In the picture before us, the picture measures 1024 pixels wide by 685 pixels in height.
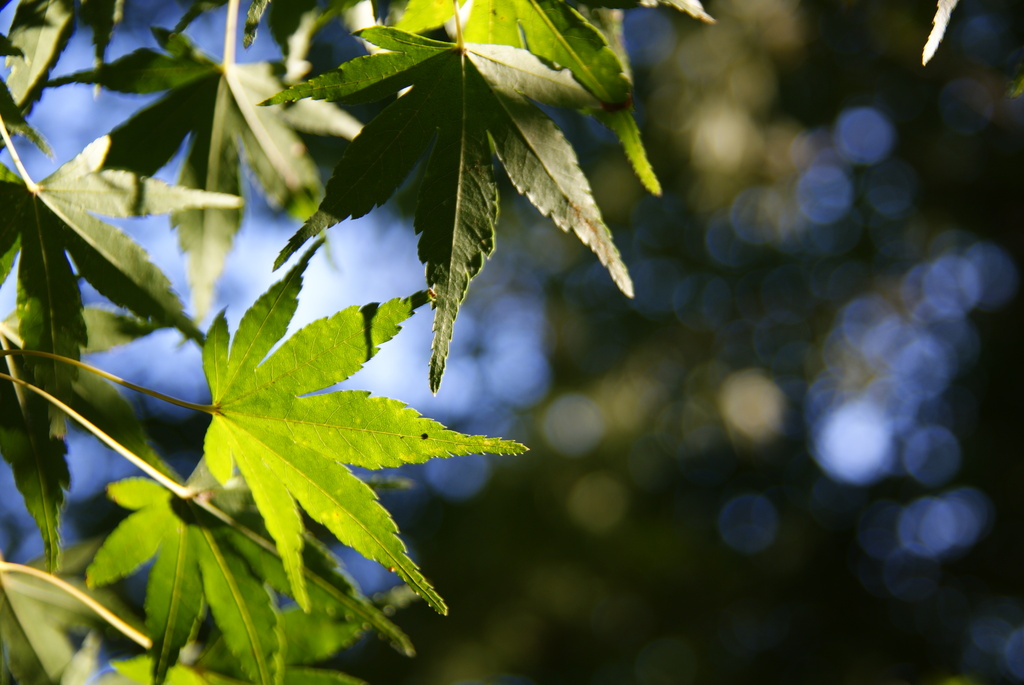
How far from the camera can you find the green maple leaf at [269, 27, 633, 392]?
0.57 meters

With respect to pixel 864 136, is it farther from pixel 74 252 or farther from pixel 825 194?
pixel 74 252

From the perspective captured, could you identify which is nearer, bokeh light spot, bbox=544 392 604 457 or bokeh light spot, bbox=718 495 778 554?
bokeh light spot, bbox=544 392 604 457

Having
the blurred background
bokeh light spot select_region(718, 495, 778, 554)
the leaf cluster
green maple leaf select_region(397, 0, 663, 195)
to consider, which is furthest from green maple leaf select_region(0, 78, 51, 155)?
bokeh light spot select_region(718, 495, 778, 554)

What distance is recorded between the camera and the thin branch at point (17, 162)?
594mm

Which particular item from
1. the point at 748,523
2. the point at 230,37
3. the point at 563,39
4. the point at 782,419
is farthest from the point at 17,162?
the point at 748,523

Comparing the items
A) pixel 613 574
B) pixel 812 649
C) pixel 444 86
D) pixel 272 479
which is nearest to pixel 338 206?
pixel 444 86

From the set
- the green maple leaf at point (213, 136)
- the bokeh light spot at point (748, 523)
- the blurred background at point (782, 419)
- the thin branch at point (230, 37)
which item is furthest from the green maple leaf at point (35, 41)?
the bokeh light spot at point (748, 523)

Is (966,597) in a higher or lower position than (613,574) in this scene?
lower

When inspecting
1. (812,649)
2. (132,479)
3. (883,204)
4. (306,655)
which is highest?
(132,479)

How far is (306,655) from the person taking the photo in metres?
0.82

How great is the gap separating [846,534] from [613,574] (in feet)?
5.80

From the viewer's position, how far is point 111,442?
68cm

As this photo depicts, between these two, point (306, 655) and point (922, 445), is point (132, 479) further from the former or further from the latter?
point (922, 445)

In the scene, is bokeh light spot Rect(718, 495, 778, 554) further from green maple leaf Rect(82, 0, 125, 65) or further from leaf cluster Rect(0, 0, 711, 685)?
green maple leaf Rect(82, 0, 125, 65)
